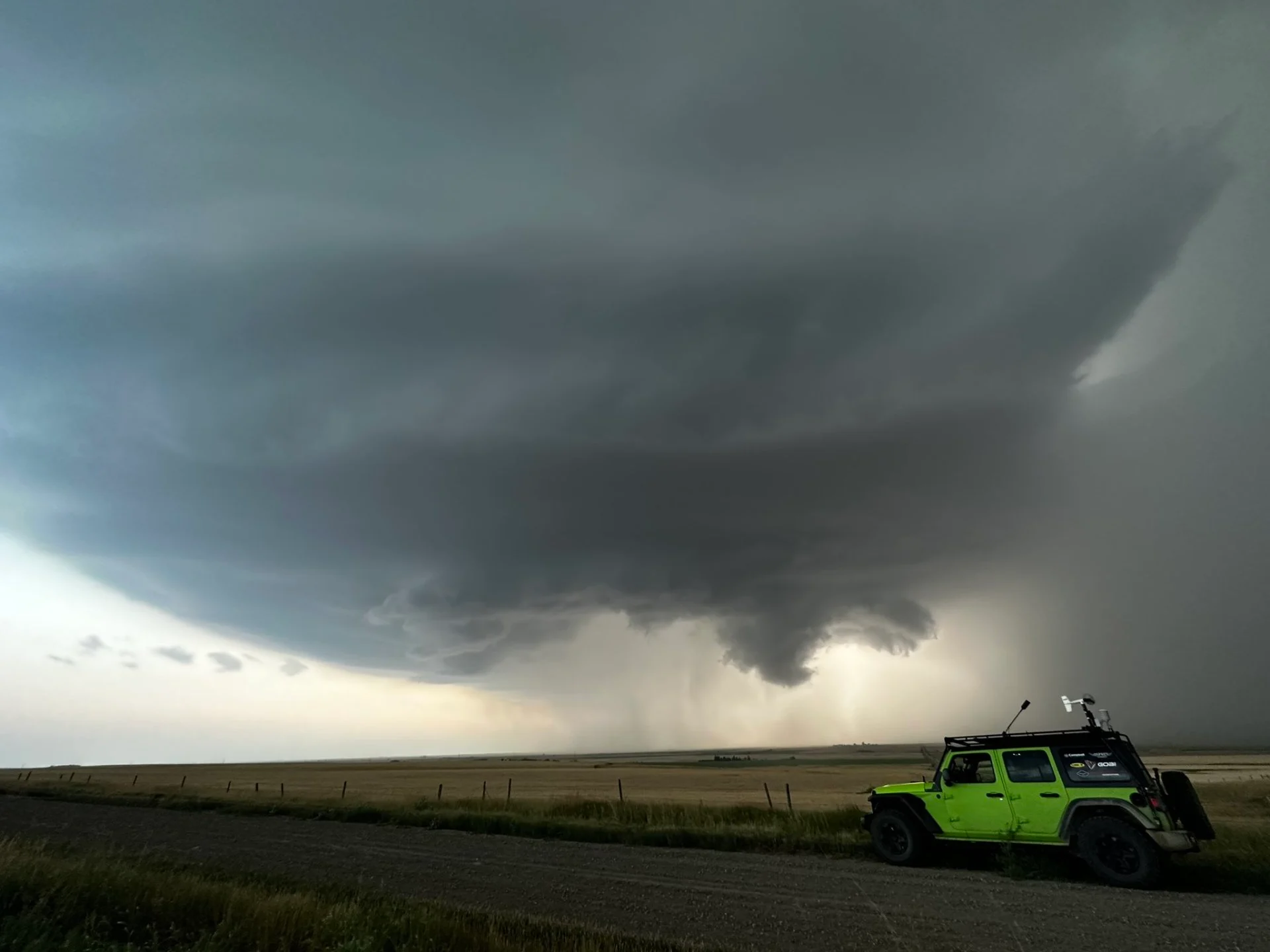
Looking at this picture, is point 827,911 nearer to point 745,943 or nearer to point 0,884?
point 745,943

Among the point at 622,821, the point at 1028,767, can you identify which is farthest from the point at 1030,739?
the point at 622,821

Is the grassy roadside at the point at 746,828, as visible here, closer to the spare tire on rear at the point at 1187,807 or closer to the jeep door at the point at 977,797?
the jeep door at the point at 977,797

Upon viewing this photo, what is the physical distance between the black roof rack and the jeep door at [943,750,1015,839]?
0.22 m

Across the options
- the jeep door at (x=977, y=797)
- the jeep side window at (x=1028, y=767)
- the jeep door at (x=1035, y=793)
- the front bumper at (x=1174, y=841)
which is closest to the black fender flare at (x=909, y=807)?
the jeep door at (x=977, y=797)

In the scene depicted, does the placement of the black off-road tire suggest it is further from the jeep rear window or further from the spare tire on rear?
the spare tire on rear

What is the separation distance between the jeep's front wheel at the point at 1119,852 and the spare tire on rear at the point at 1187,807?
113 cm

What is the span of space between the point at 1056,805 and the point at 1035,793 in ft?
1.38

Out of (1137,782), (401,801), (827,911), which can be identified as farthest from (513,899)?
(401,801)

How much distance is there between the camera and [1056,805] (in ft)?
45.3

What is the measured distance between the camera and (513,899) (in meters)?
12.5

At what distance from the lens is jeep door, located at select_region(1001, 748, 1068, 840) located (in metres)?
13.8

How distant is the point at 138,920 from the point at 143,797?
42.2 metres

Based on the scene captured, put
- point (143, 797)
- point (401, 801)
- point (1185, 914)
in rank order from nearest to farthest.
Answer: point (1185, 914), point (401, 801), point (143, 797)

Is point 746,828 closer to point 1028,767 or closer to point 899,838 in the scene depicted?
point 899,838
